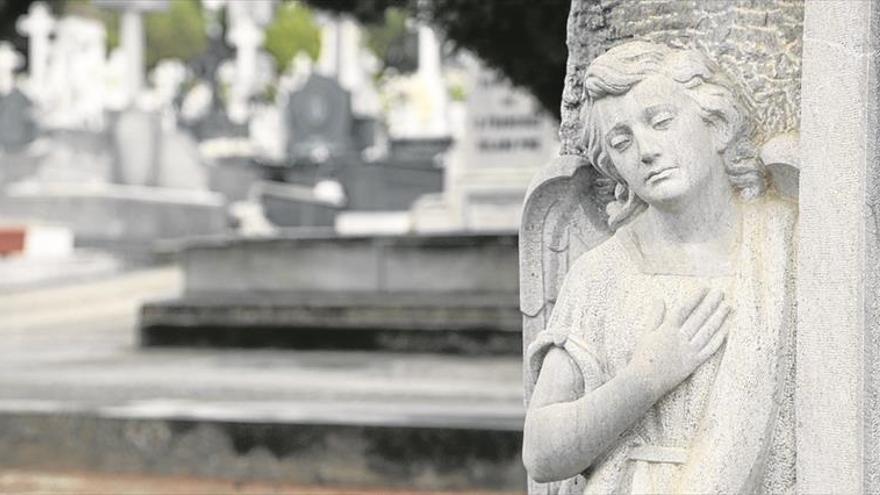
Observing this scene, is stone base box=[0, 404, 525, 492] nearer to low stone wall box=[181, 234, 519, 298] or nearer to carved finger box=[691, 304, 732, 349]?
low stone wall box=[181, 234, 519, 298]

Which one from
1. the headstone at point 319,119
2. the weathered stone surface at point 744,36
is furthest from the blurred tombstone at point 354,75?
the weathered stone surface at point 744,36

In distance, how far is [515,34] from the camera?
735 cm

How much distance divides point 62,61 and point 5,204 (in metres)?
13.8

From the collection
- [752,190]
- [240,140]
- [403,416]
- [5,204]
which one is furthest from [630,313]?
[240,140]

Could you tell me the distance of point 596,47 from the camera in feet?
9.25

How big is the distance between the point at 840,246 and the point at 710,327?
285 millimetres

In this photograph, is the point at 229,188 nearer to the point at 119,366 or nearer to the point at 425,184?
the point at 425,184

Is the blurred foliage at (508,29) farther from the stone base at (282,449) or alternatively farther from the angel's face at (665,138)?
the angel's face at (665,138)

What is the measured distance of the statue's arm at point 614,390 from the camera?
7.93 ft

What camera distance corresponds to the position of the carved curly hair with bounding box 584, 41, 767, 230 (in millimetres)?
2445

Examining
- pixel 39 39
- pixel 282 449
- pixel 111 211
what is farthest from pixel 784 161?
pixel 39 39

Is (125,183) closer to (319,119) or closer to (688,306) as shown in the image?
(319,119)

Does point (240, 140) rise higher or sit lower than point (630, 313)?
higher

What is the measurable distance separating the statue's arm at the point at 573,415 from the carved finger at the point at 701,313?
12cm
